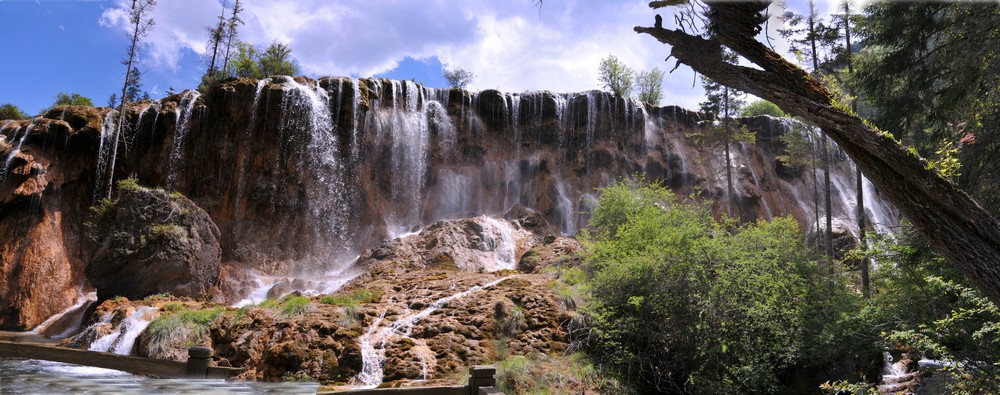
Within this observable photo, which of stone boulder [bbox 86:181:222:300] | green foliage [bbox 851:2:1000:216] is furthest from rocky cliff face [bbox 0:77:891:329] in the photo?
green foliage [bbox 851:2:1000:216]

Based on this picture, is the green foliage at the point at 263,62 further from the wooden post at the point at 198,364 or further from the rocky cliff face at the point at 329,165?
the wooden post at the point at 198,364

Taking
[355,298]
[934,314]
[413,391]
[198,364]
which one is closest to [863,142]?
[413,391]

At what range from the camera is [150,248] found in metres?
17.9

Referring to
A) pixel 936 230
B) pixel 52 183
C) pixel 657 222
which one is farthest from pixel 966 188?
pixel 52 183

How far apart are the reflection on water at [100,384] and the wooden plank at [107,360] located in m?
0.11

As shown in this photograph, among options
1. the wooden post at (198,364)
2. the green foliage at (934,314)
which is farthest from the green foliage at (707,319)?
the wooden post at (198,364)

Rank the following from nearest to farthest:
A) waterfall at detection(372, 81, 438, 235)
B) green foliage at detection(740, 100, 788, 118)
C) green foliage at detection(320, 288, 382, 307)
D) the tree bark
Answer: the tree bark, green foliage at detection(320, 288, 382, 307), waterfall at detection(372, 81, 438, 235), green foliage at detection(740, 100, 788, 118)

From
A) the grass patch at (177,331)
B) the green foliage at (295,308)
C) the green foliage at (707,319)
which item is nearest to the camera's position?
the green foliage at (707,319)

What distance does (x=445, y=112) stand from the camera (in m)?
30.3

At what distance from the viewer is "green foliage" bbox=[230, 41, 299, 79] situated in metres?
38.8

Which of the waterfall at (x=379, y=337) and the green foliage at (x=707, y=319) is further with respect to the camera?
the green foliage at (x=707, y=319)

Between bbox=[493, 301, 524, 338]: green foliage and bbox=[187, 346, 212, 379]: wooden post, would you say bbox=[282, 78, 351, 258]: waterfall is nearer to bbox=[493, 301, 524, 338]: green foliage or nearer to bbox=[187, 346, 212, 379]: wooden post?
bbox=[493, 301, 524, 338]: green foliage

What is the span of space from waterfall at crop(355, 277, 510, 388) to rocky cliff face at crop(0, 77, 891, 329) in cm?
1059

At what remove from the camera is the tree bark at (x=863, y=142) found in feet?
13.5
